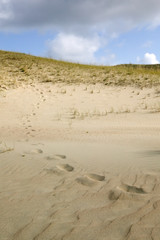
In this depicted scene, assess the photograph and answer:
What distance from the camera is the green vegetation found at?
14.6 m

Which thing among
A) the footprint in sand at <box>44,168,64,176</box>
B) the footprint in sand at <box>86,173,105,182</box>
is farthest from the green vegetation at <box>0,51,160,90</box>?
the footprint in sand at <box>86,173,105,182</box>

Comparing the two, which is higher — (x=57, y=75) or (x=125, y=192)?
Result: (x=57, y=75)

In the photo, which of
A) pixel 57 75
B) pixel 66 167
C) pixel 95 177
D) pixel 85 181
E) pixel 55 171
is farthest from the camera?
pixel 57 75

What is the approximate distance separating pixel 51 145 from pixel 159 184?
2.47 m

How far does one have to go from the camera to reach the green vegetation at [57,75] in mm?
14637

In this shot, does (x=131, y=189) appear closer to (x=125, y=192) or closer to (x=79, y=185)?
(x=125, y=192)

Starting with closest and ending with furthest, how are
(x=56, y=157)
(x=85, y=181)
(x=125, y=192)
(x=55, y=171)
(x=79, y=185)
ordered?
(x=125, y=192), (x=79, y=185), (x=85, y=181), (x=55, y=171), (x=56, y=157)

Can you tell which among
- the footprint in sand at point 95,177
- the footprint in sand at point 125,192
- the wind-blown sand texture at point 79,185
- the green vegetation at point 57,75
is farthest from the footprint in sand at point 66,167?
the green vegetation at point 57,75

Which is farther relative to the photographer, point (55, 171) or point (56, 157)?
point (56, 157)

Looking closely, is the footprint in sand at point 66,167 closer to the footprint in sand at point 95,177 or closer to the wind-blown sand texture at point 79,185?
the wind-blown sand texture at point 79,185

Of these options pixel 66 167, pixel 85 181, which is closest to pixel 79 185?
pixel 85 181

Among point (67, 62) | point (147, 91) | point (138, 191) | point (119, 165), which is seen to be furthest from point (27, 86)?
point (138, 191)

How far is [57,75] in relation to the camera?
16.1 meters

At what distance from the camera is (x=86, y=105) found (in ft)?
36.3
